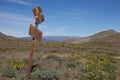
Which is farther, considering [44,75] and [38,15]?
[44,75]

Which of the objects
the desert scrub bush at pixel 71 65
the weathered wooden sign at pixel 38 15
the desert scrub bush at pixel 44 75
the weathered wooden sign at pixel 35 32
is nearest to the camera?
the weathered wooden sign at pixel 35 32

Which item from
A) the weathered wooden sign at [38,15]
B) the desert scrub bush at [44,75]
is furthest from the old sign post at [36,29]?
the desert scrub bush at [44,75]

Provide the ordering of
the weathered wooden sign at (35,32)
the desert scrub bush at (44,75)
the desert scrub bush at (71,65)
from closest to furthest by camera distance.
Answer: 1. the weathered wooden sign at (35,32)
2. the desert scrub bush at (44,75)
3. the desert scrub bush at (71,65)

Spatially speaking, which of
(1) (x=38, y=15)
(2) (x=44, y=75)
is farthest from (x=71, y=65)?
(1) (x=38, y=15)

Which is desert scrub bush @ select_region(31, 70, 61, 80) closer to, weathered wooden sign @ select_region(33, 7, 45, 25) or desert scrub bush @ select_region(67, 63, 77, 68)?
desert scrub bush @ select_region(67, 63, 77, 68)

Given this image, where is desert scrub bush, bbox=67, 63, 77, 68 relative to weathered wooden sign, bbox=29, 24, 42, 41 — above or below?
below

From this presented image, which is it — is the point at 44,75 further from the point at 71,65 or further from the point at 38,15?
the point at 71,65

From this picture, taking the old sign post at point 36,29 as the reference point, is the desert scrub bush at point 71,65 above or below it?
below

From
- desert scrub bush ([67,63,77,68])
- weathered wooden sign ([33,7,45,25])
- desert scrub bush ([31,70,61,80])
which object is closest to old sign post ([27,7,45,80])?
weathered wooden sign ([33,7,45,25])

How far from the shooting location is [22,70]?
1761 cm

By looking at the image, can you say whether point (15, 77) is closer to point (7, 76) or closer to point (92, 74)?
point (7, 76)

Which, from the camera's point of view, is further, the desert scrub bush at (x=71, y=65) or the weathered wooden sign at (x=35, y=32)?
the desert scrub bush at (x=71, y=65)

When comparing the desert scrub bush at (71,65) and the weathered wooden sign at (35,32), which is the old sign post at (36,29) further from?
the desert scrub bush at (71,65)

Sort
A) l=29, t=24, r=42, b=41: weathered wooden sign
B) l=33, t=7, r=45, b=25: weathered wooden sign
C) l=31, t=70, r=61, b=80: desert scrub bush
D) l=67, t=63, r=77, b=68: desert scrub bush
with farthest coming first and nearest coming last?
l=67, t=63, r=77, b=68: desert scrub bush
l=31, t=70, r=61, b=80: desert scrub bush
l=33, t=7, r=45, b=25: weathered wooden sign
l=29, t=24, r=42, b=41: weathered wooden sign
